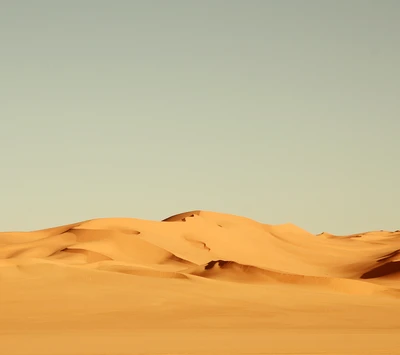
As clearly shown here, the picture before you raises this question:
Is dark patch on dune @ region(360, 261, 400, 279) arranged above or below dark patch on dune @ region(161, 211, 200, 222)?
below

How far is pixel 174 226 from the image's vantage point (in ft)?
194

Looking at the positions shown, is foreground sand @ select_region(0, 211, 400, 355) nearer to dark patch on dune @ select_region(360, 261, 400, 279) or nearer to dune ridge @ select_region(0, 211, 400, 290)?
dark patch on dune @ select_region(360, 261, 400, 279)

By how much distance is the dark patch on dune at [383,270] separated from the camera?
145 feet

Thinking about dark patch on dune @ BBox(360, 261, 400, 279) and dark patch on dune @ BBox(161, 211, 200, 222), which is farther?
dark patch on dune @ BBox(161, 211, 200, 222)

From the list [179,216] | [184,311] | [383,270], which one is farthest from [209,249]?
[184,311]

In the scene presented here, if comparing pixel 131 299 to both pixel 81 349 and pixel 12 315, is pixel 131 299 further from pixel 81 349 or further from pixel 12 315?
pixel 81 349

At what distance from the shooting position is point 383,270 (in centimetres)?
4531

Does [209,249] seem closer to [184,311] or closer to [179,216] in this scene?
[179,216]

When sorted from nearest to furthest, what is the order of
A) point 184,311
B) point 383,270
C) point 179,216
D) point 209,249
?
1. point 184,311
2. point 383,270
3. point 209,249
4. point 179,216

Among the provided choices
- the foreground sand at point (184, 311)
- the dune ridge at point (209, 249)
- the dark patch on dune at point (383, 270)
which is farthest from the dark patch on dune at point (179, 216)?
the dark patch on dune at point (383, 270)

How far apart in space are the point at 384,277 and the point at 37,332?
2981 cm

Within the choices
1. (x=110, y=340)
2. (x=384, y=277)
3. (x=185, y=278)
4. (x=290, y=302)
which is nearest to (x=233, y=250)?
(x=384, y=277)

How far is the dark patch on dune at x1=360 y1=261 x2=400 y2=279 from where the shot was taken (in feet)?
145

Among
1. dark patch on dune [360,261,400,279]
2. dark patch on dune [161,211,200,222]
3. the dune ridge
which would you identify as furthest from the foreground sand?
dark patch on dune [161,211,200,222]
